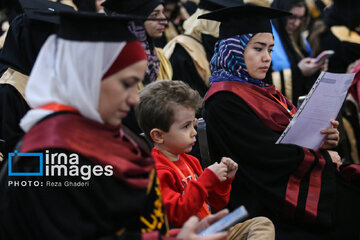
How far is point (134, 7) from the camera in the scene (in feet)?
16.4

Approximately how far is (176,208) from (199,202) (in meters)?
0.12

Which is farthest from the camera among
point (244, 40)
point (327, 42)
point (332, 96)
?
point (327, 42)

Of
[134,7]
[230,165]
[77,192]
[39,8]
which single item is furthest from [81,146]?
[134,7]

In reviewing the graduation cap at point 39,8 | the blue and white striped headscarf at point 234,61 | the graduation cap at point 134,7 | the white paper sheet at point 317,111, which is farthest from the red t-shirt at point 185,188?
the graduation cap at point 134,7

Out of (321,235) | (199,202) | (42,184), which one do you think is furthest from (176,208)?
(321,235)

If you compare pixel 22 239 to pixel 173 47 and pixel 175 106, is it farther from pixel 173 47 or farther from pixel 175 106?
pixel 173 47

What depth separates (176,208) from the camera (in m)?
2.55

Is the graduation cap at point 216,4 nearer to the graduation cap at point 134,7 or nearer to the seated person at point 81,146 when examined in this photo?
the graduation cap at point 134,7

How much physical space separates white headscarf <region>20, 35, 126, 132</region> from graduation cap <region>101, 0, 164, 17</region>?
303cm

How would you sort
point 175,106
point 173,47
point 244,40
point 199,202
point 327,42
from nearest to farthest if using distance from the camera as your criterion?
point 199,202, point 175,106, point 244,40, point 173,47, point 327,42

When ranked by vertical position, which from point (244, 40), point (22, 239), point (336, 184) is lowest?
point (336, 184)

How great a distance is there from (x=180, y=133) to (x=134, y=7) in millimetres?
2538

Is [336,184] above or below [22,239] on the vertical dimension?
below

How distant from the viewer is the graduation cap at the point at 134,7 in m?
4.96
